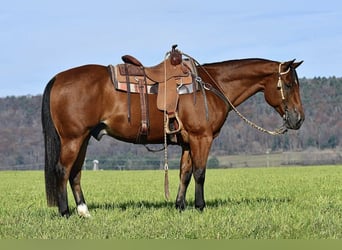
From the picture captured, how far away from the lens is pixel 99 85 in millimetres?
10055

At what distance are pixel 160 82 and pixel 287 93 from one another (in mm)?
2243

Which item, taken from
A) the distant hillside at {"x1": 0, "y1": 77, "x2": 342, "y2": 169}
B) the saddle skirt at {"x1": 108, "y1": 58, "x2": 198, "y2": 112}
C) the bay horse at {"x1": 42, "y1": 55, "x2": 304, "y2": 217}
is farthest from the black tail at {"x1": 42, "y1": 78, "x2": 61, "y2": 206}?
the distant hillside at {"x1": 0, "y1": 77, "x2": 342, "y2": 169}

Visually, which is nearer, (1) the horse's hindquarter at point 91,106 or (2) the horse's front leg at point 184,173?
(1) the horse's hindquarter at point 91,106

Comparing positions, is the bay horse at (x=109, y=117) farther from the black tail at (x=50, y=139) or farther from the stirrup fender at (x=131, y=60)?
the stirrup fender at (x=131, y=60)

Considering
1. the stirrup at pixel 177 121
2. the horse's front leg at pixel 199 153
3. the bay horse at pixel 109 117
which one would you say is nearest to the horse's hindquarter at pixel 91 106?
the bay horse at pixel 109 117

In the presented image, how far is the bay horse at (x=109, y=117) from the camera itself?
9914 mm

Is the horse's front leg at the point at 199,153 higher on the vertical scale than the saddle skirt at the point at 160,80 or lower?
lower

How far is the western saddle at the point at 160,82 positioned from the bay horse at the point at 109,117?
0.10 m

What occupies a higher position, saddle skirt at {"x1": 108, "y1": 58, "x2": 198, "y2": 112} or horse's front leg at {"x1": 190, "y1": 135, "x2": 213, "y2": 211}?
saddle skirt at {"x1": 108, "y1": 58, "x2": 198, "y2": 112}

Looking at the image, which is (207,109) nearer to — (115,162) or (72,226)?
(72,226)

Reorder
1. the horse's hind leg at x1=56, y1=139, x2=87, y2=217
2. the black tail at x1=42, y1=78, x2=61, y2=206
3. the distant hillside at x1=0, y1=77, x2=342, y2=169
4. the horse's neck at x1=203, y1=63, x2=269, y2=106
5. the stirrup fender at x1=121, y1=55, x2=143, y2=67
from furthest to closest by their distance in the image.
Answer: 1. the distant hillside at x1=0, y1=77, x2=342, y2=169
2. the horse's neck at x1=203, y1=63, x2=269, y2=106
3. the stirrup fender at x1=121, y1=55, x2=143, y2=67
4. the black tail at x1=42, y1=78, x2=61, y2=206
5. the horse's hind leg at x1=56, y1=139, x2=87, y2=217

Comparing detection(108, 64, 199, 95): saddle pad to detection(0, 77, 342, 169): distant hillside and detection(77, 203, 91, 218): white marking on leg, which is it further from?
detection(0, 77, 342, 169): distant hillside

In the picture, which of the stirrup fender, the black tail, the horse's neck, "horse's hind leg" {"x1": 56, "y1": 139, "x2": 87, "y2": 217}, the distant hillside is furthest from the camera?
the distant hillside

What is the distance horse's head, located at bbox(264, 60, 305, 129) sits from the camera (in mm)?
10719
